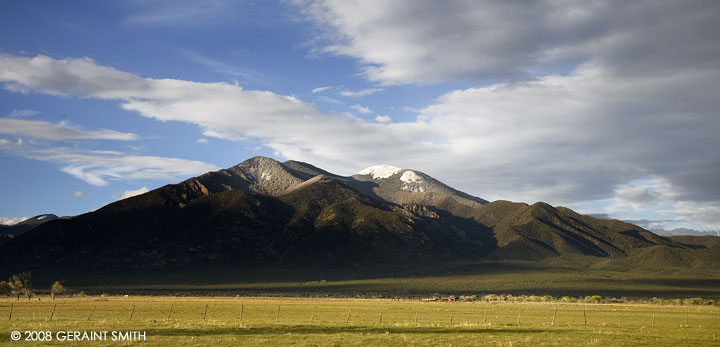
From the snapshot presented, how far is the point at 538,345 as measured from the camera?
34.4 m

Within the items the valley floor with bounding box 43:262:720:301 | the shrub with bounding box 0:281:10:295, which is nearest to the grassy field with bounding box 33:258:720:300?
the valley floor with bounding box 43:262:720:301

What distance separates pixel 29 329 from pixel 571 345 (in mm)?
37408

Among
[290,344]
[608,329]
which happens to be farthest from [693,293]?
[290,344]

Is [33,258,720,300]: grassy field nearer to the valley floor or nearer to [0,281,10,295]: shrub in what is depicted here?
the valley floor

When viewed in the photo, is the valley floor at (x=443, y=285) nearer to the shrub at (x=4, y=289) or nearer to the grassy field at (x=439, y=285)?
the grassy field at (x=439, y=285)

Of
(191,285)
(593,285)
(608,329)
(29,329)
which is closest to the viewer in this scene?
(29,329)

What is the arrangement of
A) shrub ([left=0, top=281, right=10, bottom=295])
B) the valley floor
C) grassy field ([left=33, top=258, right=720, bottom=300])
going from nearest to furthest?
shrub ([left=0, top=281, right=10, bottom=295])
the valley floor
grassy field ([left=33, top=258, right=720, bottom=300])

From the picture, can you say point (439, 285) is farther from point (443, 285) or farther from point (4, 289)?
point (4, 289)

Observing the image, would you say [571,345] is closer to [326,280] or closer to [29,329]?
[29,329]

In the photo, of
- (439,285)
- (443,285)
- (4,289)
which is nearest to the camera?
(4,289)

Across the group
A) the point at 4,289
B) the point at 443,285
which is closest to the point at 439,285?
the point at 443,285

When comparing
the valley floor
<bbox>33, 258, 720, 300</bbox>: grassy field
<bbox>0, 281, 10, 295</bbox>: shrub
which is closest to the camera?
<bbox>0, 281, 10, 295</bbox>: shrub

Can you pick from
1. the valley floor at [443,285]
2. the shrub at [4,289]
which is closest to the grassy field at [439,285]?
the valley floor at [443,285]

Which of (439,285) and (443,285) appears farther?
(439,285)
